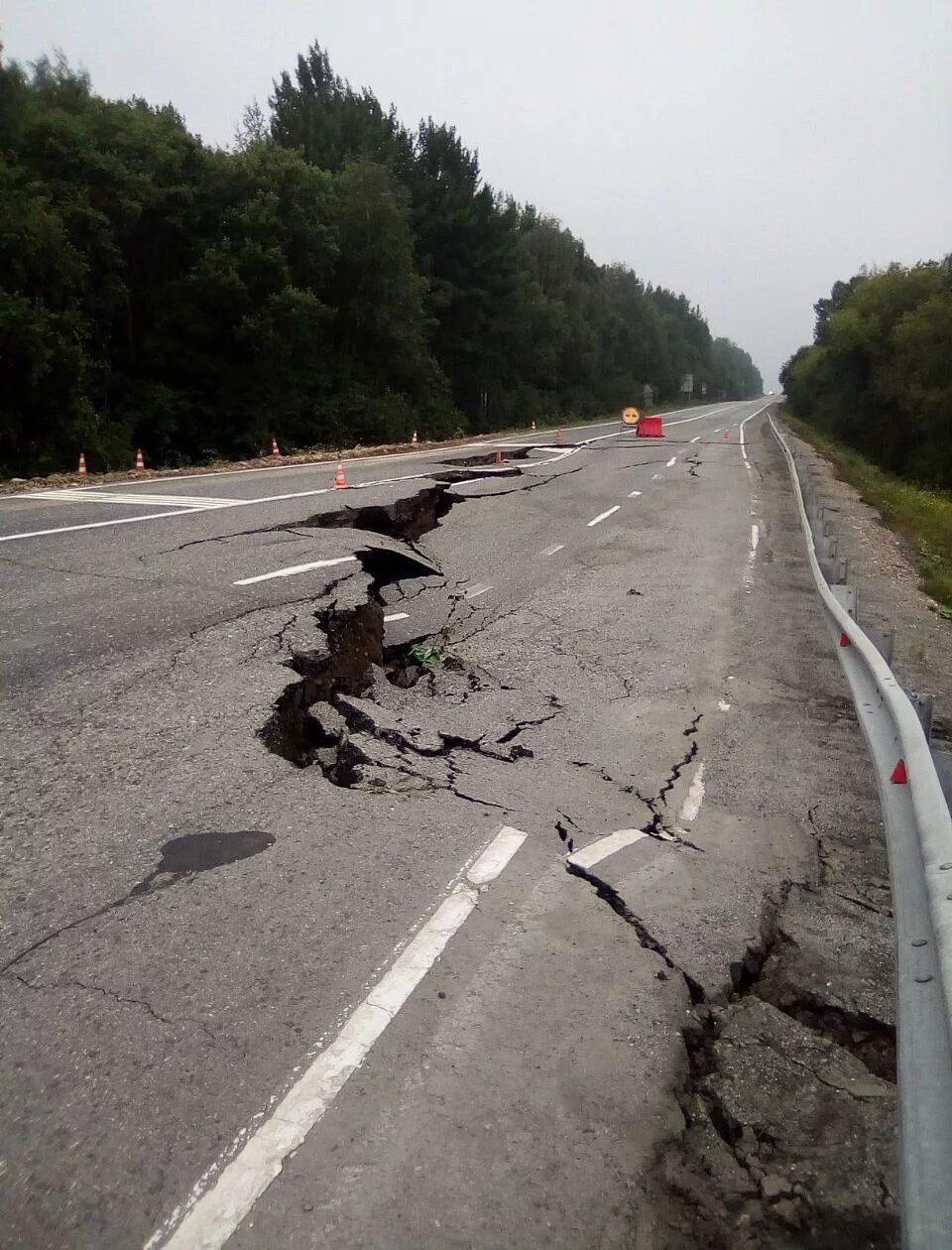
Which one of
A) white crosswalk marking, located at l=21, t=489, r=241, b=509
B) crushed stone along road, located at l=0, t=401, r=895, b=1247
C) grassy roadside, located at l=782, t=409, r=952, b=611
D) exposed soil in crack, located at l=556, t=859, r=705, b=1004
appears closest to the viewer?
crushed stone along road, located at l=0, t=401, r=895, b=1247

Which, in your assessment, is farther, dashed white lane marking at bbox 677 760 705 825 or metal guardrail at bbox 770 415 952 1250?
dashed white lane marking at bbox 677 760 705 825

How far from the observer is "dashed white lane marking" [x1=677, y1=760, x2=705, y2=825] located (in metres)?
4.57

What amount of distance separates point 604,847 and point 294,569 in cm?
549

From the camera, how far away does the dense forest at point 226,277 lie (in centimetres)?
2648

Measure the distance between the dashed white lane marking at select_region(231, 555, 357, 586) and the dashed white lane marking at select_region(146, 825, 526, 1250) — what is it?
5317 mm

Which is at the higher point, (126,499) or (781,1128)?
(126,499)

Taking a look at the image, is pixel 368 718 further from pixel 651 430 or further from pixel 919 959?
pixel 651 430

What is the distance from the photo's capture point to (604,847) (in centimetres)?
414

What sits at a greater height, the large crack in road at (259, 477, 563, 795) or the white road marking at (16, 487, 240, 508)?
the white road marking at (16, 487, 240, 508)

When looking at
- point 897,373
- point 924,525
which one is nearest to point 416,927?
point 924,525

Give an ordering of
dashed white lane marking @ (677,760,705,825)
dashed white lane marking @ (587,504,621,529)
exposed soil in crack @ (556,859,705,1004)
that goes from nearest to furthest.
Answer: exposed soil in crack @ (556,859,705,1004), dashed white lane marking @ (677,760,705,825), dashed white lane marking @ (587,504,621,529)

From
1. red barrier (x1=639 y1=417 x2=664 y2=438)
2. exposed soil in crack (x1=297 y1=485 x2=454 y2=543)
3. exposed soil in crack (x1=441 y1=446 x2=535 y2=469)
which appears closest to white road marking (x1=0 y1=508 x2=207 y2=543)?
exposed soil in crack (x1=297 y1=485 x2=454 y2=543)

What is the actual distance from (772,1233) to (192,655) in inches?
197

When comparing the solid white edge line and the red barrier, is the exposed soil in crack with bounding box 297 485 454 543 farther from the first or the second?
the red barrier
